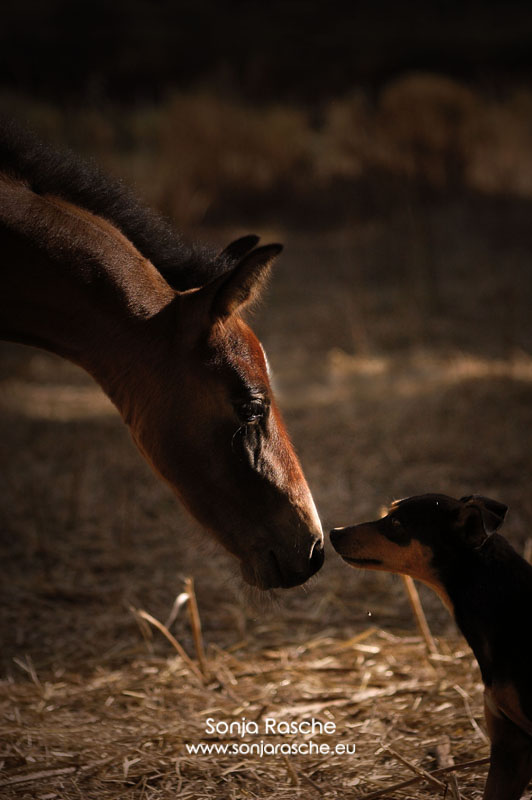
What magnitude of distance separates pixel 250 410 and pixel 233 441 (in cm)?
9

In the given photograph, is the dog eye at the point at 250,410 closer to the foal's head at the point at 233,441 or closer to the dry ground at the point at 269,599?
the foal's head at the point at 233,441

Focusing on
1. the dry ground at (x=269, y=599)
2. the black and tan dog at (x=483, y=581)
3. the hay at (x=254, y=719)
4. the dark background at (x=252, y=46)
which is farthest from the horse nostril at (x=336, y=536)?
the dark background at (x=252, y=46)

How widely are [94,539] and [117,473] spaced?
0.78 m

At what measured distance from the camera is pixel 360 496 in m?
4.51

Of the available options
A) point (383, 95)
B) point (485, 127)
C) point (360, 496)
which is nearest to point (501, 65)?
point (485, 127)

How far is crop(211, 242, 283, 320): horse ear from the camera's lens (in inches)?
86.7

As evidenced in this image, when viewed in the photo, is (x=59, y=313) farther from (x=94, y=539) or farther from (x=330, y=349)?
(x=330, y=349)

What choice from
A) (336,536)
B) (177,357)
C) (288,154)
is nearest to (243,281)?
(177,357)

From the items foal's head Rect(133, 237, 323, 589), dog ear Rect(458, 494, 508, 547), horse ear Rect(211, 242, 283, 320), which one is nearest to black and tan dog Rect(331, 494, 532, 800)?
dog ear Rect(458, 494, 508, 547)

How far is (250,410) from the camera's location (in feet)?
7.43

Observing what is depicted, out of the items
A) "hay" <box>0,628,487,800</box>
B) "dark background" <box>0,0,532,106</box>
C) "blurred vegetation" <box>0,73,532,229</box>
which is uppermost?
"dark background" <box>0,0,532,106</box>

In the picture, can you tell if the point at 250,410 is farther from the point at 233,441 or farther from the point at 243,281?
the point at 243,281

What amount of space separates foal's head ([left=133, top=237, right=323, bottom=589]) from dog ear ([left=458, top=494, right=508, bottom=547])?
1.31 feet

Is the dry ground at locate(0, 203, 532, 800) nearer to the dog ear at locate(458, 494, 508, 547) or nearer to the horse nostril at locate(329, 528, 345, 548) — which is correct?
the horse nostril at locate(329, 528, 345, 548)
